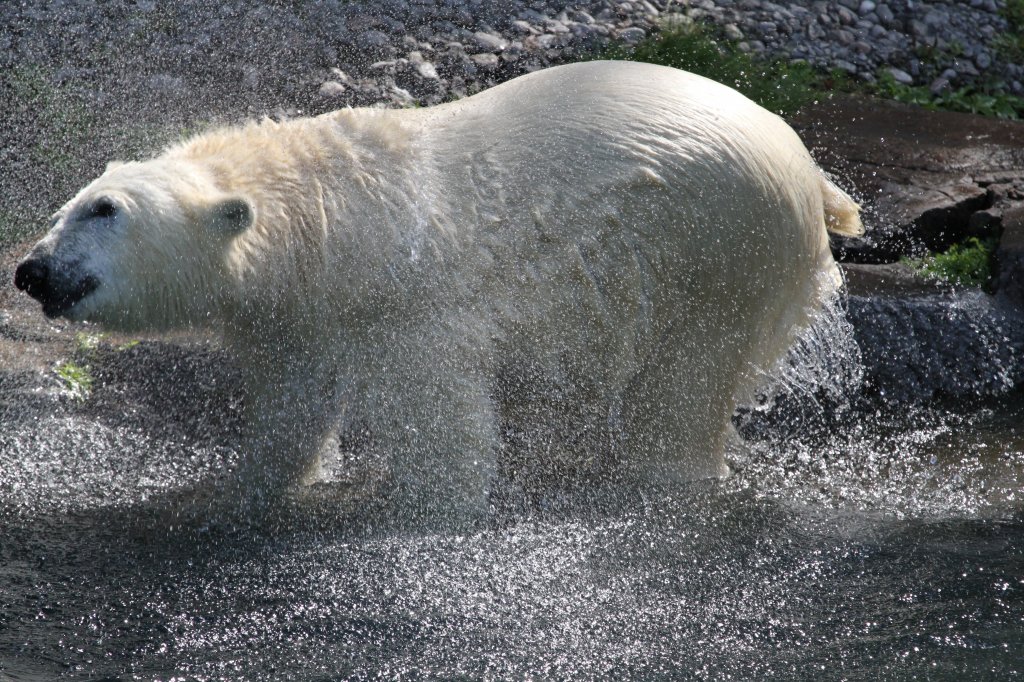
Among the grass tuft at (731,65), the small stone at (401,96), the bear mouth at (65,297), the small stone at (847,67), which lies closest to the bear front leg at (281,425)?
the bear mouth at (65,297)

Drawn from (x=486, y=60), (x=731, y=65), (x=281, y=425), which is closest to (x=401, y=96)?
(x=486, y=60)

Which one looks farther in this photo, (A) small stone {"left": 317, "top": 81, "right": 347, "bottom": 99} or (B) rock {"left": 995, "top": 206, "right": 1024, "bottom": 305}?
(A) small stone {"left": 317, "top": 81, "right": 347, "bottom": 99}

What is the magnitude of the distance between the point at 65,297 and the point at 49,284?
71mm

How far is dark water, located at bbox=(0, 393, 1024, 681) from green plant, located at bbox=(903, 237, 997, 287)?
5.24 ft

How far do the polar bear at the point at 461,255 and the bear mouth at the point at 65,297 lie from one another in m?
0.01

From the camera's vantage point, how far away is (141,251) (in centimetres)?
395

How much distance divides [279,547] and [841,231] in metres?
2.78

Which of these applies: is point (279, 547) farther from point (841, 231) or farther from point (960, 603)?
point (841, 231)

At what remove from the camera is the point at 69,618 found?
346 cm

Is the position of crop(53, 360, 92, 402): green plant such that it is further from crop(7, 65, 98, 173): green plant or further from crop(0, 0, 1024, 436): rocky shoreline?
crop(7, 65, 98, 173): green plant

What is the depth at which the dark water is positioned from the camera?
324 cm

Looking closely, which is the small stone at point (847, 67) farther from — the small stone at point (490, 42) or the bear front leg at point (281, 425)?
the bear front leg at point (281, 425)

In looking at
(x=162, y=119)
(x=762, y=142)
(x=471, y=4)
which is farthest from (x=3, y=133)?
(x=762, y=142)

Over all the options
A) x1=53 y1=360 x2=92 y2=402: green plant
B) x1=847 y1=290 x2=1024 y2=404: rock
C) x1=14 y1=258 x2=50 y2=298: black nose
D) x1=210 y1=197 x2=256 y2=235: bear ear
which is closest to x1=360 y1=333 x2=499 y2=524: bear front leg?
x1=210 y1=197 x2=256 y2=235: bear ear
